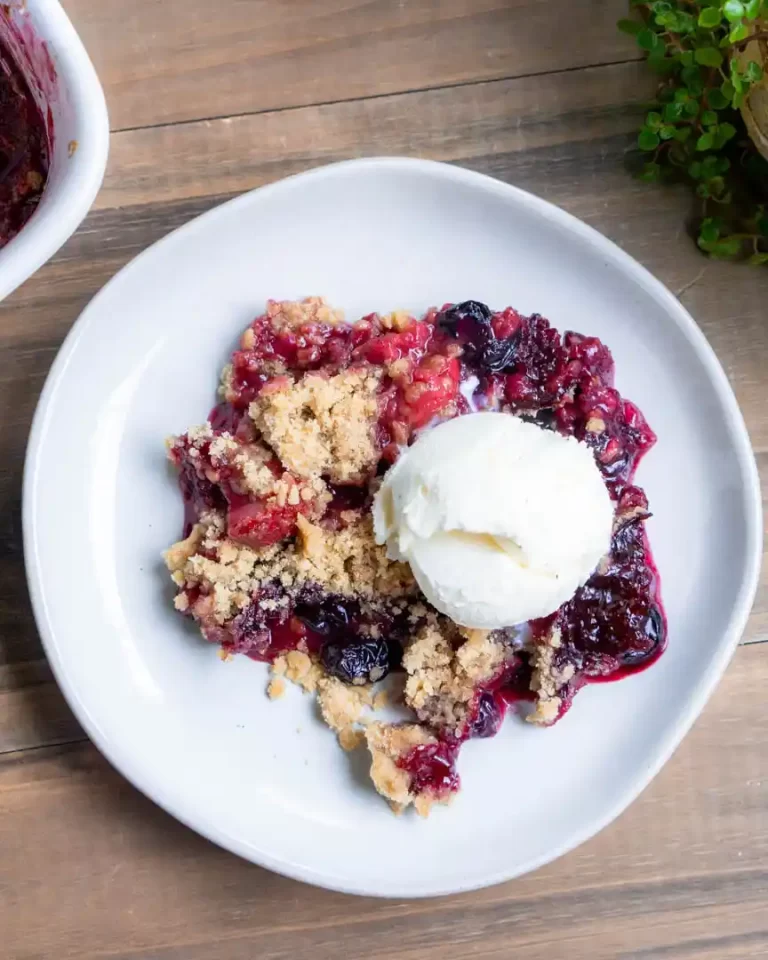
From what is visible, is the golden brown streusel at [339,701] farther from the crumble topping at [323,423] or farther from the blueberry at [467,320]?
the blueberry at [467,320]

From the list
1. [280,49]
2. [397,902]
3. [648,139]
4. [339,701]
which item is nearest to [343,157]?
[280,49]

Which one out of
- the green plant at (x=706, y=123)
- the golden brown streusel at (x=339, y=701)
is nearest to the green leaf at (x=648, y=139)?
the green plant at (x=706, y=123)

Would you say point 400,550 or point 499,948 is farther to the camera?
point 499,948

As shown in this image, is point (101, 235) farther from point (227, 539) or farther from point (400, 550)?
point (400, 550)

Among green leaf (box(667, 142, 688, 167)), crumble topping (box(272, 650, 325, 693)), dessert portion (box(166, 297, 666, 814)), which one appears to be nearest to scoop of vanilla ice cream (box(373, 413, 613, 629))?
dessert portion (box(166, 297, 666, 814))

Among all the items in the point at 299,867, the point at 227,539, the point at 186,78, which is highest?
the point at 186,78

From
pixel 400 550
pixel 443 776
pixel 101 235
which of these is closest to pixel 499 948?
pixel 443 776

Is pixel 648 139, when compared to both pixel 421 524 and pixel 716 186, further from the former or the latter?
pixel 421 524
